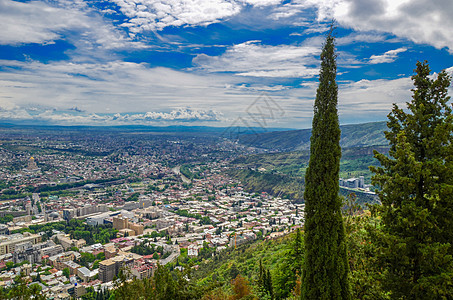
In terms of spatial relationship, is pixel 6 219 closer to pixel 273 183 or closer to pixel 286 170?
pixel 273 183

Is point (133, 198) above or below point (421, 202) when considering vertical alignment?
below

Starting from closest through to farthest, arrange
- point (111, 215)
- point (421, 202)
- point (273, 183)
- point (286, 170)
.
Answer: point (421, 202), point (111, 215), point (273, 183), point (286, 170)

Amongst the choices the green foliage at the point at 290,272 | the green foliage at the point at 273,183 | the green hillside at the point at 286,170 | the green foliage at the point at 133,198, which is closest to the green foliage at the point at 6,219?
the green foliage at the point at 133,198

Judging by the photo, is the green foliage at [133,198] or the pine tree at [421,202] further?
the green foliage at [133,198]

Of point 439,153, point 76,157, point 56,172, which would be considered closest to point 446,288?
point 439,153

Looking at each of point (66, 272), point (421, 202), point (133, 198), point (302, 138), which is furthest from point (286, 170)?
point (421, 202)

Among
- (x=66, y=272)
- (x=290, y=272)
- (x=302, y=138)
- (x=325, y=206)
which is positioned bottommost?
(x=66, y=272)

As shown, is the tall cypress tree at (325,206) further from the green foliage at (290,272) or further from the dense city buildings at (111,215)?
the green foliage at (290,272)

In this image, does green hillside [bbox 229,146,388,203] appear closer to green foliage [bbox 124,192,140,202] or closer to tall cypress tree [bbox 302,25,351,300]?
green foliage [bbox 124,192,140,202]
